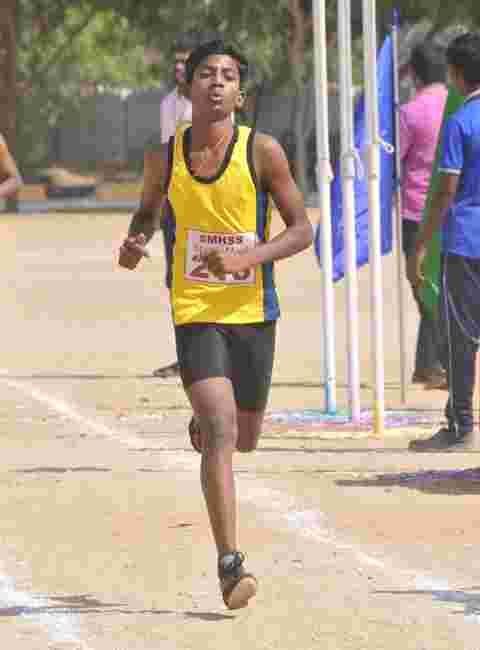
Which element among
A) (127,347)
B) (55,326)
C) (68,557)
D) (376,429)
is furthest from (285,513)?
(55,326)

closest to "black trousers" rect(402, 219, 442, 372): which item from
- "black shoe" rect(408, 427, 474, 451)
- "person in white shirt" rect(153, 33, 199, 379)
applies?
"person in white shirt" rect(153, 33, 199, 379)

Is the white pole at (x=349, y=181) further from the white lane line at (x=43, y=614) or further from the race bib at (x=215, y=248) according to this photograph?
the white lane line at (x=43, y=614)

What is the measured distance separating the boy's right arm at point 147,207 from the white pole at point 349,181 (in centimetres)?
398

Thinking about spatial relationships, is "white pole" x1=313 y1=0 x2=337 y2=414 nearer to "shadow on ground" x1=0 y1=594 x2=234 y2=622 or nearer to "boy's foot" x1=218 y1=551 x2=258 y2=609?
"shadow on ground" x1=0 y1=594 x2=234 y2=622

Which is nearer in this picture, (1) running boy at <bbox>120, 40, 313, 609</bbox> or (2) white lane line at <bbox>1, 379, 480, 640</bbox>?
(1) running boy at <bbox>120, 40, 313, 609</bbox>

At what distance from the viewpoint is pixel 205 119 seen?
7098mm

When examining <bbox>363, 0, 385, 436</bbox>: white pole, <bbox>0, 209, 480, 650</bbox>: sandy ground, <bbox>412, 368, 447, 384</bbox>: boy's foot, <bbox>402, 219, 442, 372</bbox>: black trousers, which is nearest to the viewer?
<bbox>0, 209, 480, 650</bbox>: sandy ground

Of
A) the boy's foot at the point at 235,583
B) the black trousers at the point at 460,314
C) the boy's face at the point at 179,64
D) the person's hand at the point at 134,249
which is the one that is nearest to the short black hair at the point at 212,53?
the person's hand at the point at 134,249

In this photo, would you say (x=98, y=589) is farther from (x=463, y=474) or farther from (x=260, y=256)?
(x=463, y=474)

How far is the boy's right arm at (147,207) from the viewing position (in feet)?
23.4

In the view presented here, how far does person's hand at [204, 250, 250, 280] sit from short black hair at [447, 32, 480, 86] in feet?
10.7

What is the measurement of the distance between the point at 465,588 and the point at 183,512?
1.95 meters

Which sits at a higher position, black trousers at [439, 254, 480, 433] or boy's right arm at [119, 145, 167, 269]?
boy's right arm at [119, 145, 167, 269]

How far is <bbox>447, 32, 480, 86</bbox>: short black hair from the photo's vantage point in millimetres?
9758
